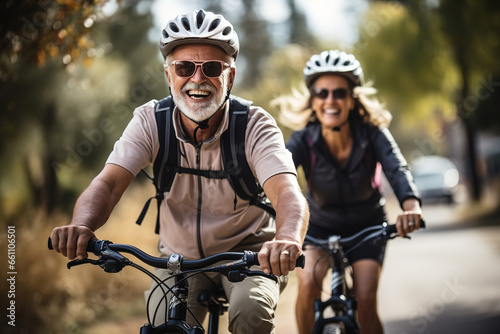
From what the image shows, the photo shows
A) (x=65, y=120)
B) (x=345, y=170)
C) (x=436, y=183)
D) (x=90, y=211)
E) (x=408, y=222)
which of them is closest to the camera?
(x=90, y=211)

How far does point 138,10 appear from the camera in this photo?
15.6 metres

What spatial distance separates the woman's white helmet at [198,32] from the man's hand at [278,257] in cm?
129

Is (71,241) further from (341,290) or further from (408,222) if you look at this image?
(408,222)

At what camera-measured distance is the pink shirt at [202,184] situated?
11.7ft

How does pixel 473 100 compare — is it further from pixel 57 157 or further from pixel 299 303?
pixel 299 303

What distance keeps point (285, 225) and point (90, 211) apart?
0.99 m

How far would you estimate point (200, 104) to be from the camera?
3533 mm

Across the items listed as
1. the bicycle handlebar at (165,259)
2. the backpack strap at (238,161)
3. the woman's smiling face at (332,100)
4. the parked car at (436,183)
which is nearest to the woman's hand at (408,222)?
the woman's smiling face at (332,100)

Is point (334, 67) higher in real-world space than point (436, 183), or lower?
lower

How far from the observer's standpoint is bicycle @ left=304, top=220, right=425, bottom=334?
428 centimetres

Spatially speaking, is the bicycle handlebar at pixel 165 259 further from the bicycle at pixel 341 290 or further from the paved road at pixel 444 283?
the paved road at pixel 444 283

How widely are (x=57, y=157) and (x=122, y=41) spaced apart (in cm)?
379

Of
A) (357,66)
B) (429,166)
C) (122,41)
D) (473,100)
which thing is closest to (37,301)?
(357,66)

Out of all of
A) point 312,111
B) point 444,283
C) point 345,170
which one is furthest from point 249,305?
point 444,283
